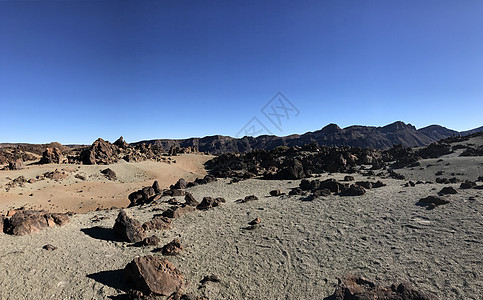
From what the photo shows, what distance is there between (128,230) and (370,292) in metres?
8.75

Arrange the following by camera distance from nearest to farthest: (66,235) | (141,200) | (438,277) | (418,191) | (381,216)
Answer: (438,277)
(66,235)
(381,216)
(418,191)
(141,200)

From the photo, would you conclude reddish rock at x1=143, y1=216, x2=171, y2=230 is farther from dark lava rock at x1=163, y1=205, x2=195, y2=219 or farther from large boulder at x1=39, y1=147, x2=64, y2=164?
large boulder at x1=39, y1=147, x2=64, y2=164

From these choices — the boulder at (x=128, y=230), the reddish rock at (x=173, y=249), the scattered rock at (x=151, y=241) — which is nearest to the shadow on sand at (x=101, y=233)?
the boulder at (x=128, y=230)

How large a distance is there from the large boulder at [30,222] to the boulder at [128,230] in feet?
9.77

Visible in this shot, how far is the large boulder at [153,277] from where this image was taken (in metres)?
6.65

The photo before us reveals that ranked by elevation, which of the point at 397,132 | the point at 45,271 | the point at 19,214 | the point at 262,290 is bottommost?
the point at 262,290

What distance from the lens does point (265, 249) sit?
31.7 feet

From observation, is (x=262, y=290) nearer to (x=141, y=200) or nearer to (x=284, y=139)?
(x=141, y=200)

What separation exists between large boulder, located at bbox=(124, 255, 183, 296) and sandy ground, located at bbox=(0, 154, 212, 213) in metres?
15.8

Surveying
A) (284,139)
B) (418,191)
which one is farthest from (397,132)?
(418,191)

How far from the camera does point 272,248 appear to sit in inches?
382

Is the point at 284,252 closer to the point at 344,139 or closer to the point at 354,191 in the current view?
the point at 354,191

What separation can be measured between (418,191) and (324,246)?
9.64m

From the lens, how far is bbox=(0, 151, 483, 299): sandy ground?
6.99 m
